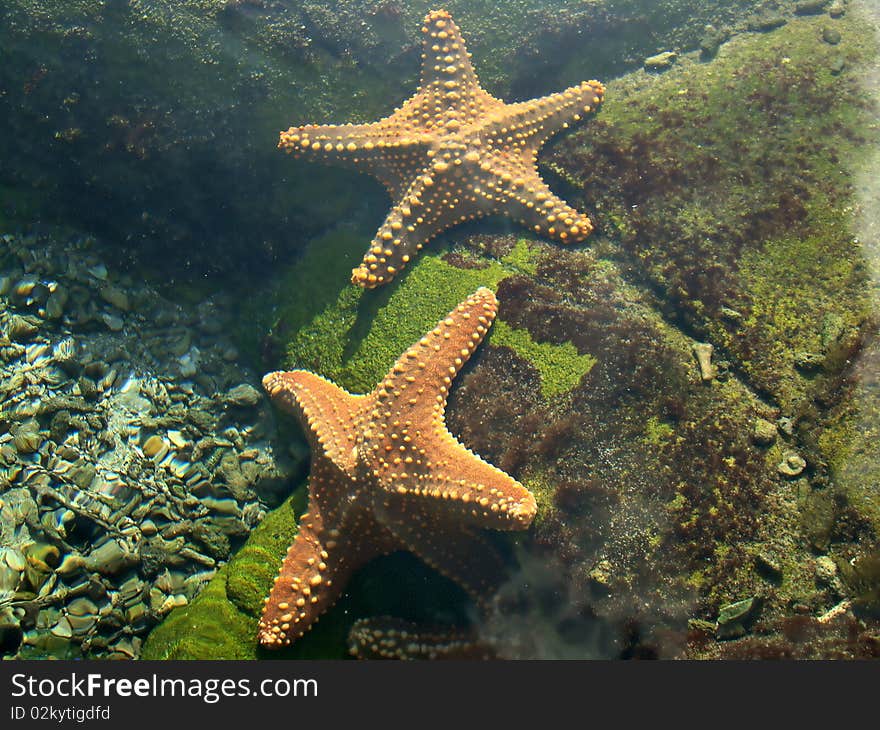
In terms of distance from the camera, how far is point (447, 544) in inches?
190

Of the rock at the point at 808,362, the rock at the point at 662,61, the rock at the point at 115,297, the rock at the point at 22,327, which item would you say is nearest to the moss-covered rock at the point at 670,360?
the rock at the point at 808,362

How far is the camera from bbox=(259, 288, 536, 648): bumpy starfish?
4.69 meters

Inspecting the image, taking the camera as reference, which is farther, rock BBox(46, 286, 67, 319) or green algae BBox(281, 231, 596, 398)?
rock BBox(46, 286, 67, 319)

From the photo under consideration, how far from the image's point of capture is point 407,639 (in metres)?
4.70

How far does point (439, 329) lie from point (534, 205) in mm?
1446

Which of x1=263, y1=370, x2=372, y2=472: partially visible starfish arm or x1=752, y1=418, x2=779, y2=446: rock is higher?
x1=752, y1=418, x2=779, y2=446: rock

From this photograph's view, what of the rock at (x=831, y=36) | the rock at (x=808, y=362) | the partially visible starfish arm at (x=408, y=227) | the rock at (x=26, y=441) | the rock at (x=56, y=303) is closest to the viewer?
the rock at (x=808, y=362)

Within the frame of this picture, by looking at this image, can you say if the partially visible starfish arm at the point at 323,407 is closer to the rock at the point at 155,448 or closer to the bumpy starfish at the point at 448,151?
the bumpy starfish at the point at 448,151

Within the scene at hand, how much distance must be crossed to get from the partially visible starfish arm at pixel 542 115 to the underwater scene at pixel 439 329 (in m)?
0.04

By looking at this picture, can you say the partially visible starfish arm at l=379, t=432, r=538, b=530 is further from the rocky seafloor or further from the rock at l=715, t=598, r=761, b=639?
the rocky seafloor

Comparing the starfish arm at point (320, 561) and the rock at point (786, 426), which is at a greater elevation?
the rock at point (786, 426)

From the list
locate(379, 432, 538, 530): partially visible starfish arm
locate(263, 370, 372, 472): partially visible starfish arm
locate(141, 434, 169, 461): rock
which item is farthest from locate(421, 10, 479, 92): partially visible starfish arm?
locate(141, 434, 169, 461): rock

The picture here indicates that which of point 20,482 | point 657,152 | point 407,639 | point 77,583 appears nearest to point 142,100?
point 20,482

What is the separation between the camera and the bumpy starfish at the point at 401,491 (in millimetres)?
4691
